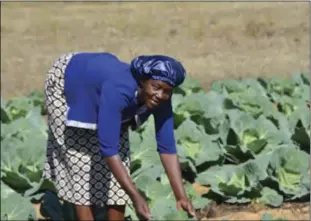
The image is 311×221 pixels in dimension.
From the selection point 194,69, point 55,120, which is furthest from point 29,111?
point 194,69

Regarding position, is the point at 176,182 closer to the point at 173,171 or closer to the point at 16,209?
the point at 173,171

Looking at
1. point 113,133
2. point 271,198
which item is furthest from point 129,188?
point 271,198

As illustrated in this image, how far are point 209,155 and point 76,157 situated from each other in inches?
77.5

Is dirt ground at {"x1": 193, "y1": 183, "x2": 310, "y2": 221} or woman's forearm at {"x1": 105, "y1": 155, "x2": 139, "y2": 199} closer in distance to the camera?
woman's forearm at {"x1": 105, "y1": 155, "x2": 139, "y2": 199}

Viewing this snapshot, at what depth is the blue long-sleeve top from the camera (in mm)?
3908

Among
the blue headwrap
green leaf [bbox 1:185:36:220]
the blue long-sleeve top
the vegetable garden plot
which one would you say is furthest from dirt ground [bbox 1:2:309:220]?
the blue headwrap

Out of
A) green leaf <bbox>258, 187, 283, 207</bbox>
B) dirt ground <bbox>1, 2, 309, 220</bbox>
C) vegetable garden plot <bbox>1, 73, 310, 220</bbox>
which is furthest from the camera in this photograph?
dirt ground <bbox>1, 2, 309, 220</bbox>

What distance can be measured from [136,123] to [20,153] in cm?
203

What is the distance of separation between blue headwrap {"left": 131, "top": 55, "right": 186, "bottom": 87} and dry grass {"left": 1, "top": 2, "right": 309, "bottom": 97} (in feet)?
24.2

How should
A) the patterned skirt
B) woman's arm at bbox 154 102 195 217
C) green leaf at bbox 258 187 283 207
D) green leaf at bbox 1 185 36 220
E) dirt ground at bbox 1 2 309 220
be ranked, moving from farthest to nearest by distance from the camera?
dirt ground at bbox 1 2 309 220 → green leaf at bbox 258 187 283 207 → green leaf at bbox 1 185 36 220 → the patterned skirt → woman's arm at bbox 154 102 195 217

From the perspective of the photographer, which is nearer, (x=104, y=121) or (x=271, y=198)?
(x=104, y=121)

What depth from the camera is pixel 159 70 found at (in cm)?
384

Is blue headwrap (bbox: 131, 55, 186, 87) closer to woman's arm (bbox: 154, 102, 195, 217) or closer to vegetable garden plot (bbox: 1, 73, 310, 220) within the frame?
woman's arm (bbox: 154, 102, 195, 217)

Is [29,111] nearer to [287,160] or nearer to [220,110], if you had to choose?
[220,110]
